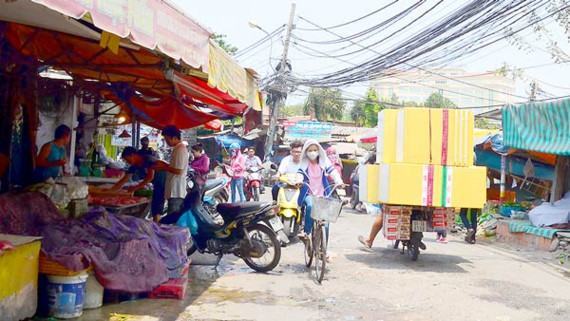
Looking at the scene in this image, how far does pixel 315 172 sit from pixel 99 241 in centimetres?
365

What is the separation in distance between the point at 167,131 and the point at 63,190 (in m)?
2.32

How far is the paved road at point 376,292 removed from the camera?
6.17m

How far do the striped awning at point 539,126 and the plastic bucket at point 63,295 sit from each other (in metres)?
8.95

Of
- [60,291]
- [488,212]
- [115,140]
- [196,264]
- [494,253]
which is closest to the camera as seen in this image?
[60,291]

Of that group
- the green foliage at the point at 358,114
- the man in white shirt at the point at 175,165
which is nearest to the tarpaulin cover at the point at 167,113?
the man in white shirt at the point at 175,165

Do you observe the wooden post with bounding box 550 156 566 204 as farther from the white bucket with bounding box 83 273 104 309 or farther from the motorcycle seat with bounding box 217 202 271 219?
the white bucket with bounding box 83 273 104 309

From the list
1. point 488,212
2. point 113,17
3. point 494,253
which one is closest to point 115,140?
point 488,212

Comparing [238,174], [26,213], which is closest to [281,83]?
[238,174]

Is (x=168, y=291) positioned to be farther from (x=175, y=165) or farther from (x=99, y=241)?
(x=175, y=165)

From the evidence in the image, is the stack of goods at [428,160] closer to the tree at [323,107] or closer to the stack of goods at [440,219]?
the stack of goods at [440,219]

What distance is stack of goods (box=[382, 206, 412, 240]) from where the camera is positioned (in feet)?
30.2

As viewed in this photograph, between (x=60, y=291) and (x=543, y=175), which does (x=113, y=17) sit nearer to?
(x=60, y=291)

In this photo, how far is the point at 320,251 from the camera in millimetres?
7922

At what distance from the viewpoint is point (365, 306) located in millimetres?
6633
